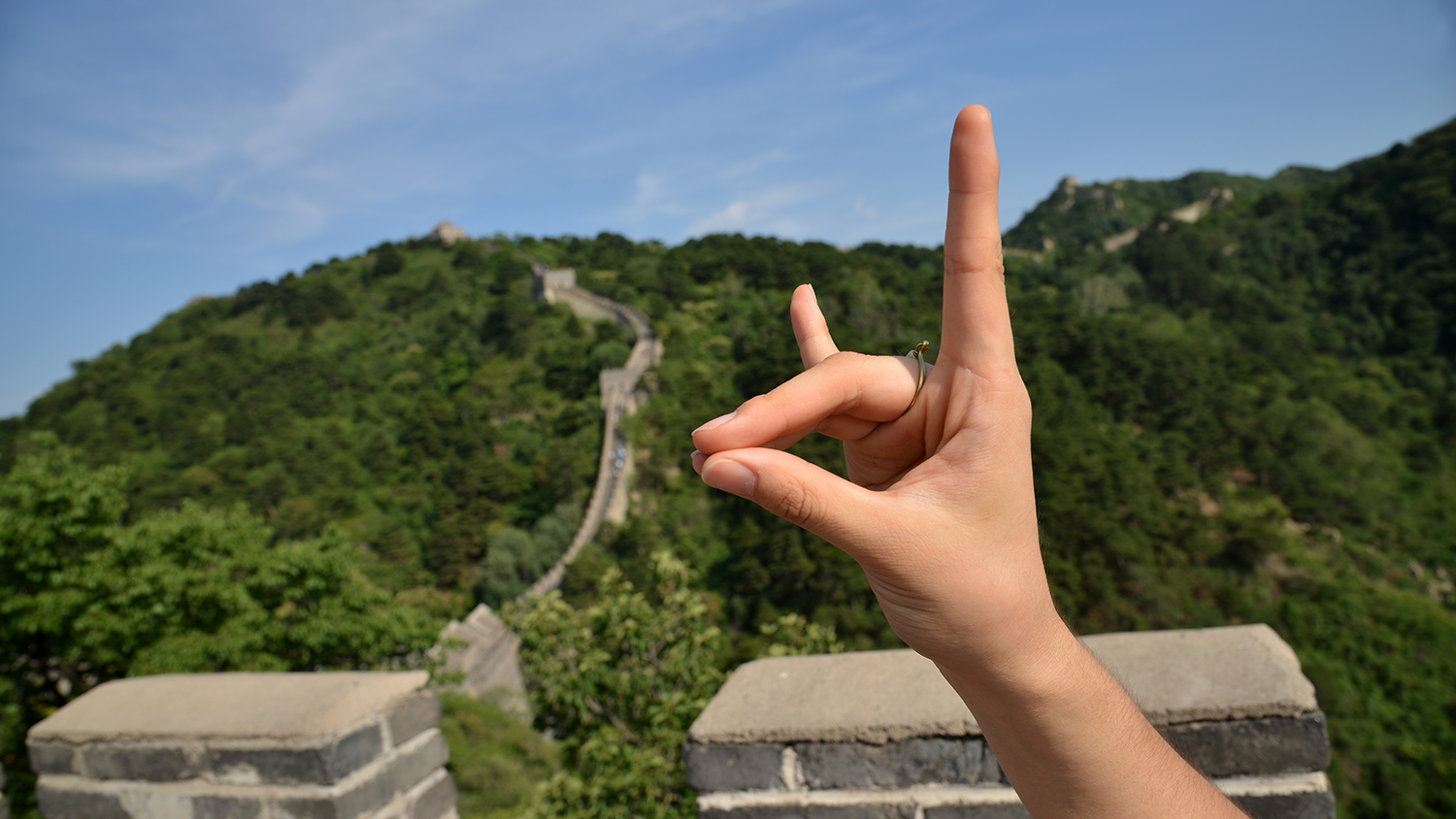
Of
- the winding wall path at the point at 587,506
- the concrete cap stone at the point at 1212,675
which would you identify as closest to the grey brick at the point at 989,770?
the concrete cap stone at the point at 1212,675

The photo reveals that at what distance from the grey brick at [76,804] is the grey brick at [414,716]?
3.15 feet

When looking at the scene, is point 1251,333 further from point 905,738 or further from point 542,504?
point 905,738

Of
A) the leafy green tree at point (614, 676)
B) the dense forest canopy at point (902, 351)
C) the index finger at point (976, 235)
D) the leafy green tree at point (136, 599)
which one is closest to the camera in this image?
the index finger at point (976, 235)

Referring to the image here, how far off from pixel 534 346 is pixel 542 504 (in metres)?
13.7

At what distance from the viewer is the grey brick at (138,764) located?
235cm

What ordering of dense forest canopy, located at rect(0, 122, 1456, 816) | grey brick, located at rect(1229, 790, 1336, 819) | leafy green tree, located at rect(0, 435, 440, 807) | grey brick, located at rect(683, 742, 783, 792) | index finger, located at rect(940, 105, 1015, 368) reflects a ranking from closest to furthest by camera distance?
index finger, located at rect(940, 105, 1015, 368) → grey brick, located at rect(1229, 790, 1336, 819) → grey brick, located at rect(683, 742, 783, 792) → leafy green tree, located at rect(0, 435, 440, 807) → dense forest canopy, located at rect(0, 122, 1456, 816)

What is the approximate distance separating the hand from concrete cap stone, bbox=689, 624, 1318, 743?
0.88 metres

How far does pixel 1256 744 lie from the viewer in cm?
161

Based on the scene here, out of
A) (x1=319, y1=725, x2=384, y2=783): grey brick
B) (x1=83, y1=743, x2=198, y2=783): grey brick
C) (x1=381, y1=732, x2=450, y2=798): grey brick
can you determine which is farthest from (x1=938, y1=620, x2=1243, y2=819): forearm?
(x1=83, y1=743, x2=198, y2=783): grey brick

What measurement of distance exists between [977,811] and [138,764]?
8.66ft

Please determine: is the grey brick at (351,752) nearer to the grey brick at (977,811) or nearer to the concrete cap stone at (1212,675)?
the grey brick at (977,811)

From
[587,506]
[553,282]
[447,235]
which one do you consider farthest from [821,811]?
[447,235]

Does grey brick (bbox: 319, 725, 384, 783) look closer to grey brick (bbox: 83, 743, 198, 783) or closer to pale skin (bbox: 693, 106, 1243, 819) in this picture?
grey brick (bbox: 83, 743, 198, 783)

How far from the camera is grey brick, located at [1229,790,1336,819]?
1566 millimetres
